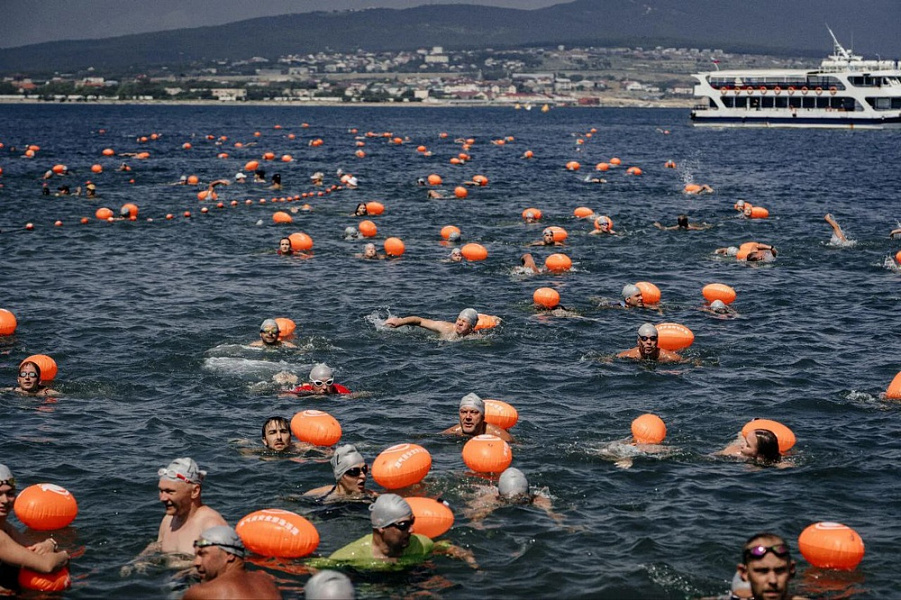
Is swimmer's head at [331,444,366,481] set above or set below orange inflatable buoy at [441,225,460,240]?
below

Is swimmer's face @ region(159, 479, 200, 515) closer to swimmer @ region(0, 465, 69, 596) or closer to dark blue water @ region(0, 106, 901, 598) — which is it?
dark blue water @ region(0, 106, 901, 598)

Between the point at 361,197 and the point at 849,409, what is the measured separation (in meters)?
33.2

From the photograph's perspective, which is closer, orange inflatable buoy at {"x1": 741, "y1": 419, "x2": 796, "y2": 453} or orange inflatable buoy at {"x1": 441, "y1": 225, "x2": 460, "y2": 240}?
orange inflatable buoy at {"x1": 741, "y1": 419, "x2": 796, "y2": 453}

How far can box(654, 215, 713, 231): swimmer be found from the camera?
36781 mm

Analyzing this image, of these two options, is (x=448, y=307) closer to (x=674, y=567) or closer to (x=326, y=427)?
(x=326, y=427)

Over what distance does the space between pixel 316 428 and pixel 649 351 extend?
7.37 meters

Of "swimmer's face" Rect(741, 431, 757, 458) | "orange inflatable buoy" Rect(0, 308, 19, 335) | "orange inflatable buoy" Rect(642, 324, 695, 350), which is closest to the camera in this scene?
"swimmer's face" Rect(741, 431, 757, 458)

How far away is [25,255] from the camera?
32656mm

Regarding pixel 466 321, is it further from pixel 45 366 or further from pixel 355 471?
A: pixel 355 471

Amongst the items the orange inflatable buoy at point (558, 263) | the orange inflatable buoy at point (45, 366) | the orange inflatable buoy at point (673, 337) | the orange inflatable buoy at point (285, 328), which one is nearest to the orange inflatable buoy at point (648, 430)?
the orange inflatable buoy at point (673, 337)

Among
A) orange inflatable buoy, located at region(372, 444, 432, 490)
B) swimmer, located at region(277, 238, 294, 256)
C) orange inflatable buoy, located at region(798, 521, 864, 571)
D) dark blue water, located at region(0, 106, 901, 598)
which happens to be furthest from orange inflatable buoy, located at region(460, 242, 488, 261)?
orange inflatable buoy, located at region(798, 521, 864, 571)

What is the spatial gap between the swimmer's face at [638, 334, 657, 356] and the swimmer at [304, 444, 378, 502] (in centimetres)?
789

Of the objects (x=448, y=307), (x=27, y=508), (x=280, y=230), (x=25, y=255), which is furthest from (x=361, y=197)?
(x=27, y=508)

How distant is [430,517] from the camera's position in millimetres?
11781
